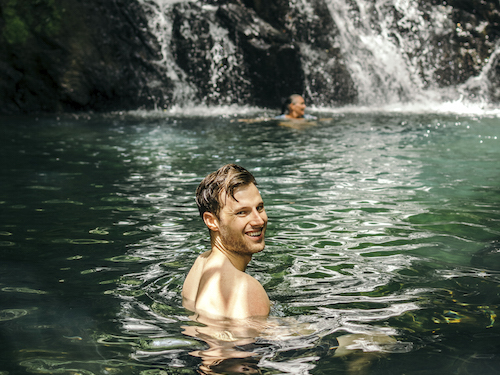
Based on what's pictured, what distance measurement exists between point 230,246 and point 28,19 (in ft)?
60.5

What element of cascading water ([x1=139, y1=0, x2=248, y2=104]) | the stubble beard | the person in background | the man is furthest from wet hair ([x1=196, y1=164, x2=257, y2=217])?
cascading water ([x1=139, y1=0, x2=248, y2=104])

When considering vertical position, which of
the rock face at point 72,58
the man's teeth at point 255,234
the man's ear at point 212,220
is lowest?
the man's teeth at point 255,234

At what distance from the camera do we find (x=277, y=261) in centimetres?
480

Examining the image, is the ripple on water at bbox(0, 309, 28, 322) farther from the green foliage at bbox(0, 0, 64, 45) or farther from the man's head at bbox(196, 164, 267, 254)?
the green foliage at bbox(0, 0, 64, 45)

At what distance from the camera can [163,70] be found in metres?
20.8

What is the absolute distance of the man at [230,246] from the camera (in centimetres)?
334

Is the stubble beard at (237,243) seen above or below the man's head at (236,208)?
below

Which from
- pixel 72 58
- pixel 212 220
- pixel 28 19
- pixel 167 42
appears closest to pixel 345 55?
pixel 167 42

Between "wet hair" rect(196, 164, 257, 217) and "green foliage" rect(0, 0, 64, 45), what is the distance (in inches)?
708

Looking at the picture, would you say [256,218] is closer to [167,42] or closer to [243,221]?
[243,221]

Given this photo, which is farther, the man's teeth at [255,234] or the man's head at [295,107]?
the man's head at [295,107]

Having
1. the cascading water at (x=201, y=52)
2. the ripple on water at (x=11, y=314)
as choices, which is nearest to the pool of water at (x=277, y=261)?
the ripple on water at (x=11, y=314)

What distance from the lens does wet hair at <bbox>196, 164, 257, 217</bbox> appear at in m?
3.53

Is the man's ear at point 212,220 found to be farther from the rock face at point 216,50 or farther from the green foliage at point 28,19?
the green foliage at point 28,19
